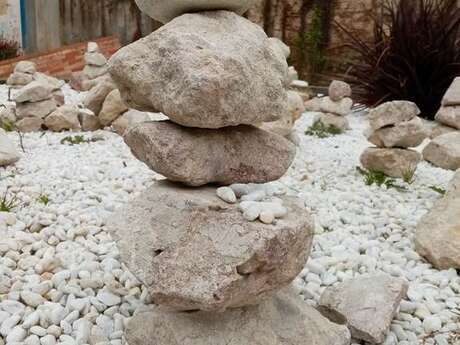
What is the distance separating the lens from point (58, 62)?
9.14 meters

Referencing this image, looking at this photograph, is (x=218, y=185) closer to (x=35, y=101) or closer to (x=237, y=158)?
(x=237, y=158)

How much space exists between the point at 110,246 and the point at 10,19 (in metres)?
9.46

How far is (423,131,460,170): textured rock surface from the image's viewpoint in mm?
4762

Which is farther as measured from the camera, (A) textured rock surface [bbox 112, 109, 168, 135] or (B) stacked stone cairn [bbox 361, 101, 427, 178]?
(A) textured rock surface [bbox 112, 109, 168, 135]

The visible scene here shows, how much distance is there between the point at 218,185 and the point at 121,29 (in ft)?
29.5

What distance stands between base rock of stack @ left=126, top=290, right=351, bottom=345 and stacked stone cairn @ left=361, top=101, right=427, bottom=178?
7.72ft

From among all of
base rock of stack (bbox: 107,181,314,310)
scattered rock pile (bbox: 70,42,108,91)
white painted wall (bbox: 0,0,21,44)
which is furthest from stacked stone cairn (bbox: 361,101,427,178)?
white painted wall (bbox: 0,0,21,44)

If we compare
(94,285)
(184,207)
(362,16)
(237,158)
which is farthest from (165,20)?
(362,16)

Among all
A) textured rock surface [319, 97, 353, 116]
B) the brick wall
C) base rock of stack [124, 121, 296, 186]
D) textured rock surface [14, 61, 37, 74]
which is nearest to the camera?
base rock of stack [124, 121, 296, 186]

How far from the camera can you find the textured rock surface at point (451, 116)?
5.45 m

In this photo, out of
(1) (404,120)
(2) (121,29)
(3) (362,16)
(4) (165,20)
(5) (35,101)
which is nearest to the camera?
(4) (165,20)

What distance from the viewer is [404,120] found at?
423 cm

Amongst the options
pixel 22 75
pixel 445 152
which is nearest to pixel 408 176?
pixel 445 152

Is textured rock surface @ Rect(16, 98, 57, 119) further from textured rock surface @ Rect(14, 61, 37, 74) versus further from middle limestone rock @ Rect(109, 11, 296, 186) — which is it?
middle limestone rock @ Rect(109, 11, 296, 186)
